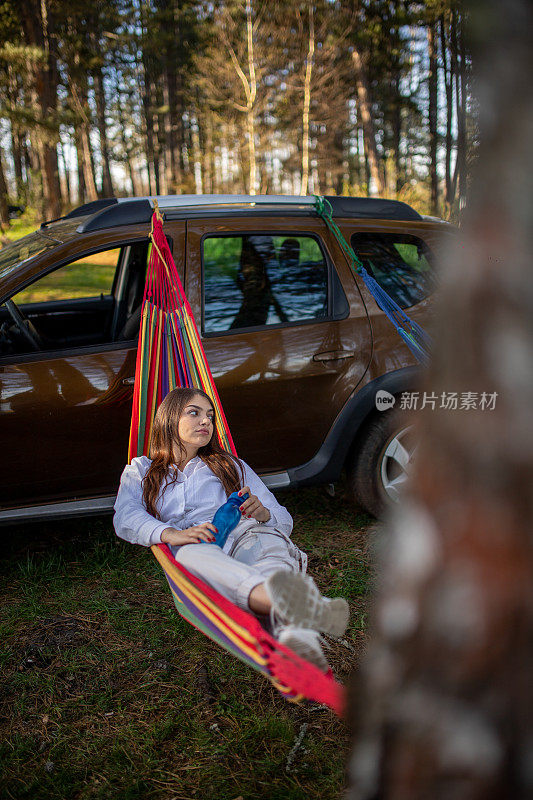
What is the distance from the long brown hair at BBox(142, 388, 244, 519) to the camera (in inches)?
101

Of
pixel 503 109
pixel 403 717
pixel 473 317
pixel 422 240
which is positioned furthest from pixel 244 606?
pixel 422 240

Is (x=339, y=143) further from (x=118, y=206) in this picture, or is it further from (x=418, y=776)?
(x=418, y=776)

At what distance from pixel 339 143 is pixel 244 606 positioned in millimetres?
25209

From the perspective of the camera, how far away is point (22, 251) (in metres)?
3.11

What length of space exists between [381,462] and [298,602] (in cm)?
190

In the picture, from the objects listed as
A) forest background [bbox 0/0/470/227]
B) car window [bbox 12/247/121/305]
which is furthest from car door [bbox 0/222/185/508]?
forest background [bbox 0/0/470/227]

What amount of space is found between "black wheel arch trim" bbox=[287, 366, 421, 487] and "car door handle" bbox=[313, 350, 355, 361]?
18 cm

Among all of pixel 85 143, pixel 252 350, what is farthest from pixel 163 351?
pixel 85 143

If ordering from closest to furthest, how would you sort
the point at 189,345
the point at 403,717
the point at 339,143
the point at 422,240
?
the point at 403,717, the point at 189,345, the point at 422,240, the point at 339,143

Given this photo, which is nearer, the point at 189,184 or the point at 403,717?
the point at 403,717

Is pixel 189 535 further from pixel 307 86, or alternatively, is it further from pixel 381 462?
pixel 307 86

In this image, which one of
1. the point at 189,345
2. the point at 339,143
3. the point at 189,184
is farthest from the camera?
the point at 339,143

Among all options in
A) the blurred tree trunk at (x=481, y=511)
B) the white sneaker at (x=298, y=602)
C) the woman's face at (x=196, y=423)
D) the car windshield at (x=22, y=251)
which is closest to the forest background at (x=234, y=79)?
the car windshield at (x=22, y=251)

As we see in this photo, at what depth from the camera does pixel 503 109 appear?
707 millimetres
